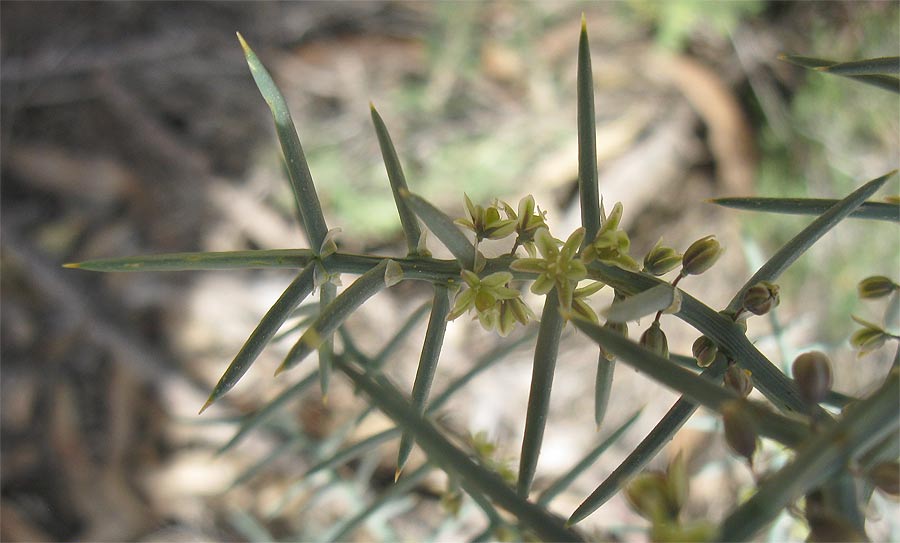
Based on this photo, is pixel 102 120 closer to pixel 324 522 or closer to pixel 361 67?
pixel 361 67

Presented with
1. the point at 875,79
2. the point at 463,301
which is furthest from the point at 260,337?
the point at 875,79

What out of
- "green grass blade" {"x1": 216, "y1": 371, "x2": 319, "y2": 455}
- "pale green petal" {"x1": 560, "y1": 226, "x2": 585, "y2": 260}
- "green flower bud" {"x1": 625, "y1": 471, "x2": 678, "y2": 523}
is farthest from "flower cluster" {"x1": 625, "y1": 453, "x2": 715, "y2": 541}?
"green grass blade" {"x1": 216, "y1": 371, "x2": 319, "y2": 455}

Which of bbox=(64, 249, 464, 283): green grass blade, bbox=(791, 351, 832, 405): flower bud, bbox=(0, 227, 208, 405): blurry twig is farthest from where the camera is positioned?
bbox=(0, 227, 208, 405): blurry twig

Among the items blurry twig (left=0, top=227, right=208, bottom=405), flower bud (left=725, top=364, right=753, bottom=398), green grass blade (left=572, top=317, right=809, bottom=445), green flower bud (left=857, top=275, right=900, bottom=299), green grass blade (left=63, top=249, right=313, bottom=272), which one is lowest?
green grass blade (left=572, top=317, right=809, bottom=445)

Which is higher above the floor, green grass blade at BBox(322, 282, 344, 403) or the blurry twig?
the blurry twig

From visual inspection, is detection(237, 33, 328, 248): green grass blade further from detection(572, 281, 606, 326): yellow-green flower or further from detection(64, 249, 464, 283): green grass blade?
detection(572, 281, 606, 326): yellow-green flower

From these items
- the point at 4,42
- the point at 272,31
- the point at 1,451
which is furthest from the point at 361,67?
the point at 1,451

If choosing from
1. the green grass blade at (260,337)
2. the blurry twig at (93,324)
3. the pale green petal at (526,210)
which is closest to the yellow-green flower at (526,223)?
the pale green petal at (526,210)

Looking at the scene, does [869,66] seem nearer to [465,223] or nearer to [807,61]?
[807,61]
